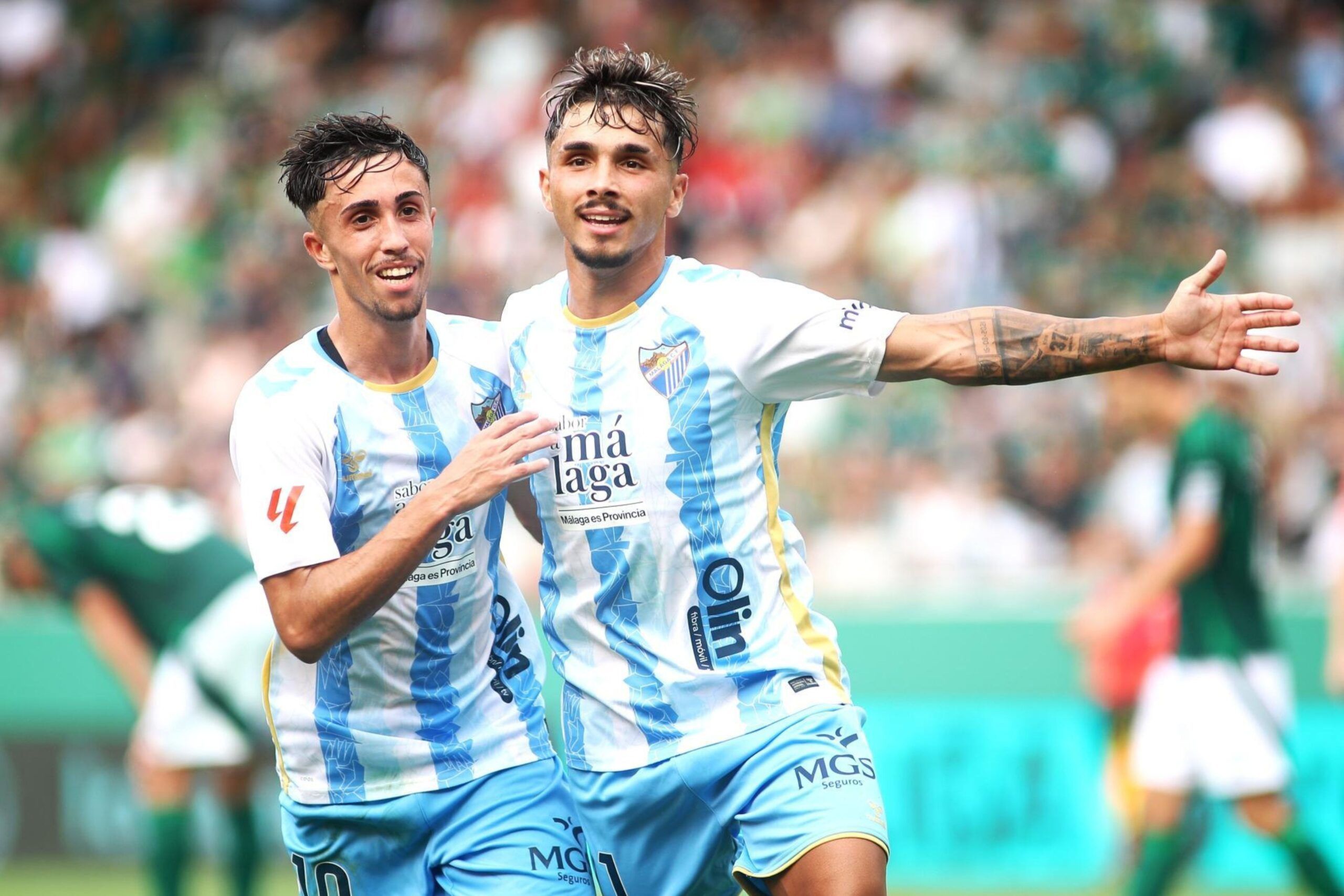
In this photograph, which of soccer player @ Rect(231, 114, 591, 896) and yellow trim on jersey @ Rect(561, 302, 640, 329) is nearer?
soccer player @ Rect(231, 114, 591, 896)

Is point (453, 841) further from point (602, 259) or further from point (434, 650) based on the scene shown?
point (602, 259)

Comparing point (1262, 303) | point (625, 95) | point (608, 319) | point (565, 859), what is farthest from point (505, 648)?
point (1262, 303)

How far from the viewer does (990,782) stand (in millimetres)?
9297

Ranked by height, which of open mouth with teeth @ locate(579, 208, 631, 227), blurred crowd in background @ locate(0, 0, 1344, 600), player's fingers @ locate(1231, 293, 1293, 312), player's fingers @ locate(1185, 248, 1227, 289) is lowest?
player's fingers @ locate(1231, 293, 1293, 312)

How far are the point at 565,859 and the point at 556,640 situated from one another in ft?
1.86

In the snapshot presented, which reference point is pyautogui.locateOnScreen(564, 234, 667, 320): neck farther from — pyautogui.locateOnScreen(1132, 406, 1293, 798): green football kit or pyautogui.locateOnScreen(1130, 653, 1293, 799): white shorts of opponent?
pyautogui.locateOnScreen(1130, 653, 1293, 799): white shorts of opponent

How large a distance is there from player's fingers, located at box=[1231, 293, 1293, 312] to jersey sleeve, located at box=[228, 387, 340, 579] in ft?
7.34

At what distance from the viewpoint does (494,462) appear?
13.4ft

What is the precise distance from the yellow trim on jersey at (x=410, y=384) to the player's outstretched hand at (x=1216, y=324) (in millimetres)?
1859

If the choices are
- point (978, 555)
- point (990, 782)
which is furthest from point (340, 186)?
point (978, 555)

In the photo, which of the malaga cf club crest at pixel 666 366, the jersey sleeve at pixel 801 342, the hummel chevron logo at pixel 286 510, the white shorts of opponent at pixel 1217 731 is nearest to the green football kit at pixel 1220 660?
the white shorts of opponent at pixel 1217 731

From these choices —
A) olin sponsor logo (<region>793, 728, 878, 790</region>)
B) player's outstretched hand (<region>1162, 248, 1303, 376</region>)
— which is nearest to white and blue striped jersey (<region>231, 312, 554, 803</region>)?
olin sponsor logo (<region>793, 728, 878, 790</region>)

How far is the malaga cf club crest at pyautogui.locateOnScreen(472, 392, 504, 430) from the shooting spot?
4.57 meters

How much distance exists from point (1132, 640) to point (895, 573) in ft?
5.09
